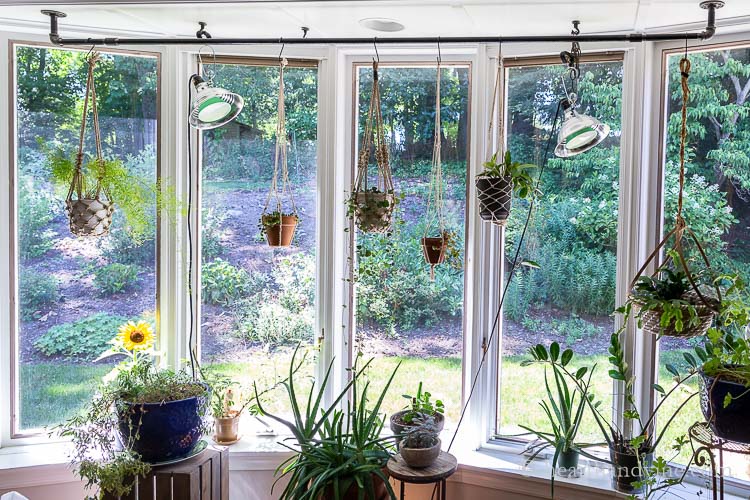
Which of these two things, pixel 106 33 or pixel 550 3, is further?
pixel 106 33

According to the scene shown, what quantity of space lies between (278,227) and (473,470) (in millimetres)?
1281

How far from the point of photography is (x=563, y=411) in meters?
2.38

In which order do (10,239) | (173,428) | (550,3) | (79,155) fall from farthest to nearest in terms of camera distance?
(10,239)
(79,155)
(173,428)
(550,3)

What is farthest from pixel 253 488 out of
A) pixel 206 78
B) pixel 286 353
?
pixel 206 78

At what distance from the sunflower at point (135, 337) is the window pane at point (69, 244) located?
0.64ft

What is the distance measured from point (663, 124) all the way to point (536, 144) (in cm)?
49

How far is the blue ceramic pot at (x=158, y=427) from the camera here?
6.98 feet

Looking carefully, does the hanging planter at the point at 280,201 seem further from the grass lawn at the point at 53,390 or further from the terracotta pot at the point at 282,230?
the grass lawn at the point at 53,390

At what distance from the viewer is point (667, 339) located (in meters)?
2.38

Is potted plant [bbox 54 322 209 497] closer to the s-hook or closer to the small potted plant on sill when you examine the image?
the s-hook

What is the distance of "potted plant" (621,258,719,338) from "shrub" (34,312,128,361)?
83.3 inches

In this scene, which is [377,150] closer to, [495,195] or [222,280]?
[495,195]

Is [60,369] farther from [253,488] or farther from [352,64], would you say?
[352,64]

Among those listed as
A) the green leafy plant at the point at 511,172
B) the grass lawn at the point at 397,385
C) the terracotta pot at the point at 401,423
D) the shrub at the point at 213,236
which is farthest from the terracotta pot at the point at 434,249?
the shrub at the point at 213,236
